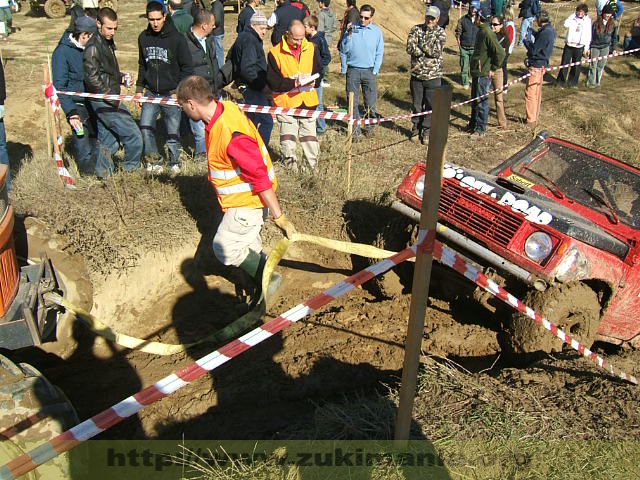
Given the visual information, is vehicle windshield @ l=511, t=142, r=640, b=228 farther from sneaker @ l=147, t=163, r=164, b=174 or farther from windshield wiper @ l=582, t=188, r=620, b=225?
sneaker @ l=147, t=163, r=164, b=174

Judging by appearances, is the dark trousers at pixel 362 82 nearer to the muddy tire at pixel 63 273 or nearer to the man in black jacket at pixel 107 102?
the man in black jacket at pixel 107 102

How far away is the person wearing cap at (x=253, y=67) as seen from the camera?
24.1ft

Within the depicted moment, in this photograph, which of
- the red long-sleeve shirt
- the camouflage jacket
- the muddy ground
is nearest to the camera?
the muddy ground

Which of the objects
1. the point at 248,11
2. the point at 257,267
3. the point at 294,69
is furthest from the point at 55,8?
the point at 257,267

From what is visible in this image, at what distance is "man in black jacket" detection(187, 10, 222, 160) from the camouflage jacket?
3434 mm

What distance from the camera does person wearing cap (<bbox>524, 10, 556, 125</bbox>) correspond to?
11.1m

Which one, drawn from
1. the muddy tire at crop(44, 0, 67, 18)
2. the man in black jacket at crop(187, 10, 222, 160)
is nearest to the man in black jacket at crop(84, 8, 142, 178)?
the man in black jacket at crop(187, 10, 222, 160)

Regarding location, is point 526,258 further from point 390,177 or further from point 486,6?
point 486,6

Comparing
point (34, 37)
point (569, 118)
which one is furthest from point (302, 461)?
point (34, 37)

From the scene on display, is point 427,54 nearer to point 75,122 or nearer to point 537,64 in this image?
point 537,64

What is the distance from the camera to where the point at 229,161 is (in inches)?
178

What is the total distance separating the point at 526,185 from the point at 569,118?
748 centimetres

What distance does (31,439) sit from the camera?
3.22 m

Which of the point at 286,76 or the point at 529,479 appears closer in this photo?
the point at 529,479
